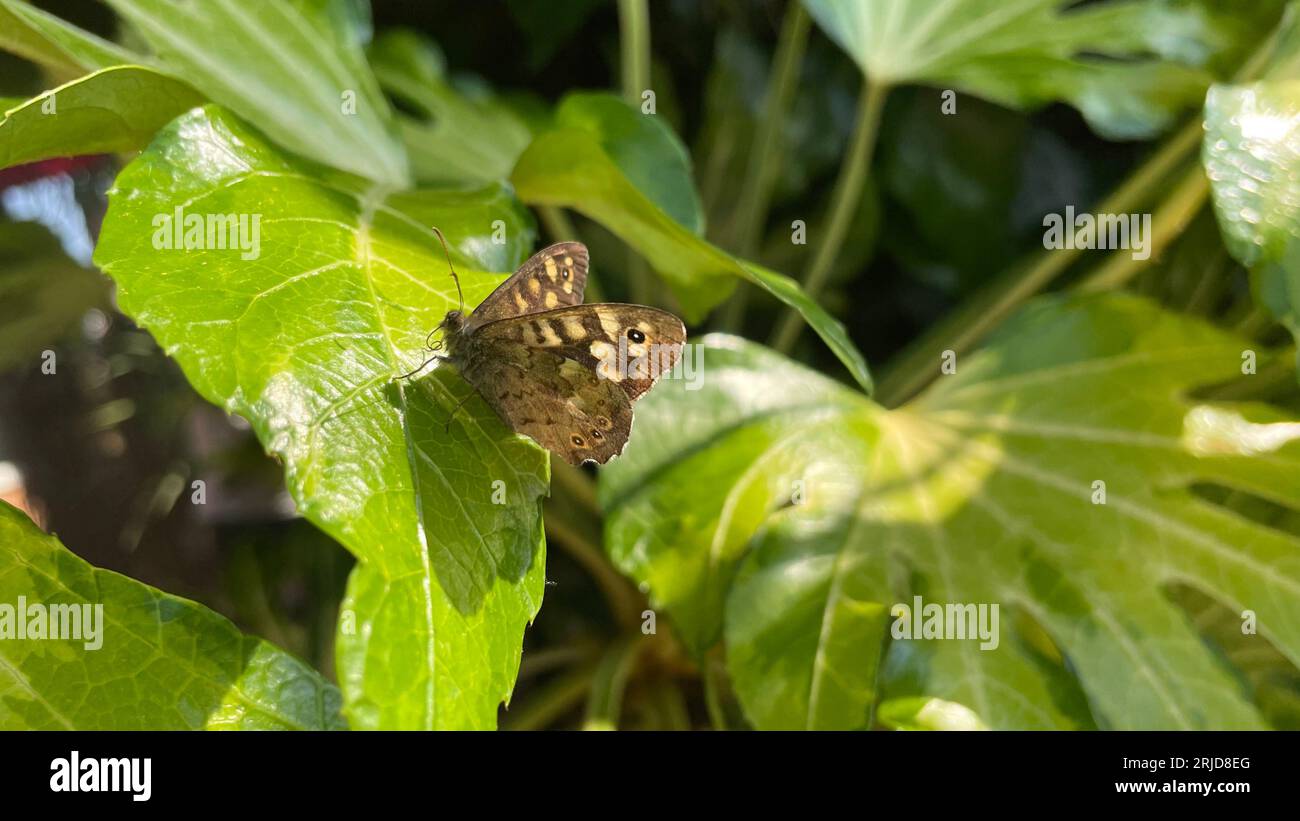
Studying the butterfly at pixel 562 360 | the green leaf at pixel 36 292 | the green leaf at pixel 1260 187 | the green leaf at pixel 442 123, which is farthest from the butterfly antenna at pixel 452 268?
the green leaf at pixel 36 292

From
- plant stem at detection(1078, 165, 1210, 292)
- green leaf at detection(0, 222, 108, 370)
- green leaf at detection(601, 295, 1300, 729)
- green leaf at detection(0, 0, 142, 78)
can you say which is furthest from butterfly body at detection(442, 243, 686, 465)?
green leaf at detection(0, 222, 108, 370)

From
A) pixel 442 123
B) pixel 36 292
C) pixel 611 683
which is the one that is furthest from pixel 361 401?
pixel 36 292

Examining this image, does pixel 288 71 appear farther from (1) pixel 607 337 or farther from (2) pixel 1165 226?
(2) pixel 1165 226

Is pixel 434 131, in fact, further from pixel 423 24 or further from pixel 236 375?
pixel 236 375
